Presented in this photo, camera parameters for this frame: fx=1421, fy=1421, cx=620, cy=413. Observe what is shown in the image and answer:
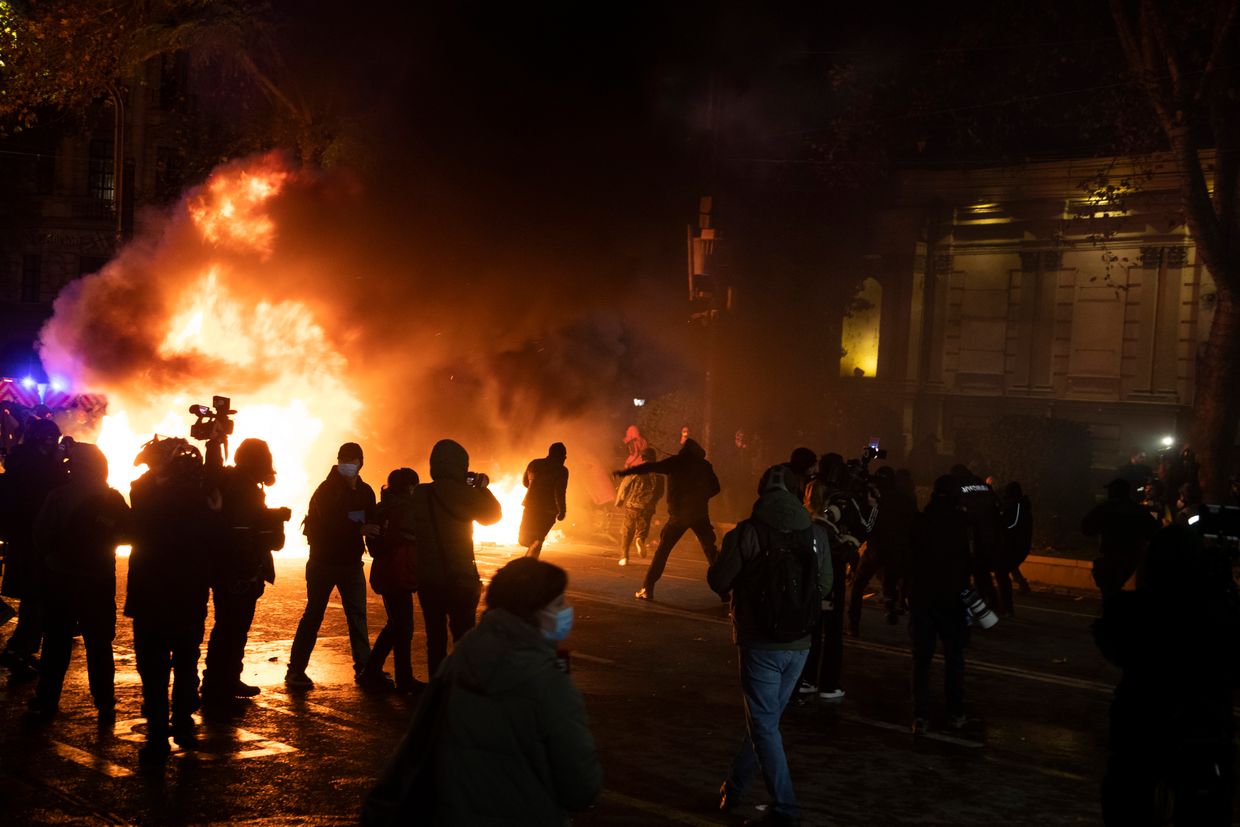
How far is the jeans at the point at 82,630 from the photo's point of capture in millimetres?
8055

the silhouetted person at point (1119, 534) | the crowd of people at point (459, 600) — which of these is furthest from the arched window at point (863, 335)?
the crowd of people at point (459, 600)

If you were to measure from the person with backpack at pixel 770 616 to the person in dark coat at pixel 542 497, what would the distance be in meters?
7.37

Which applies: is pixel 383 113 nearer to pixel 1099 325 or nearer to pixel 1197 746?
pixel 1099 325

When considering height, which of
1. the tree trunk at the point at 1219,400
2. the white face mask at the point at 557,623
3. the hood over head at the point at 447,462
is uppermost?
the tree trunk at the point at 1219,400

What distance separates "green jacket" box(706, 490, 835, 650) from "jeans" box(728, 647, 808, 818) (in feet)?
0.17

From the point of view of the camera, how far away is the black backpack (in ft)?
21.9

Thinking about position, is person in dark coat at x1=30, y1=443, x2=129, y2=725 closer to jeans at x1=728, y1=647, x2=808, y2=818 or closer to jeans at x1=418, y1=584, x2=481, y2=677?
jeans at x1=418, y1=584, x2=481, y2=677

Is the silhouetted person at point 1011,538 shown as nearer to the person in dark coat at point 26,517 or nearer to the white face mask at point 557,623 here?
the person in dark coat at point 26,517

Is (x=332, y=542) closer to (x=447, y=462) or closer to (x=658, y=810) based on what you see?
(x=447, y=462)

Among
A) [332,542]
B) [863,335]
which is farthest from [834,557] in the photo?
[863,335]

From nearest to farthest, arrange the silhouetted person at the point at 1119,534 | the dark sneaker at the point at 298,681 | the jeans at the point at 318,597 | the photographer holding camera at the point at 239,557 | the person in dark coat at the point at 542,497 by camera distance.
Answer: the photographer holding camera at the point at 239,557
the dark sneaker at the point at 298,681
the jeans at the point at 318,597
the silhouetted person at the point at 1119,534
the person in dark coat at the point at 542,497

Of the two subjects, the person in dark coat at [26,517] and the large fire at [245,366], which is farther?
the large fire at [245,366]

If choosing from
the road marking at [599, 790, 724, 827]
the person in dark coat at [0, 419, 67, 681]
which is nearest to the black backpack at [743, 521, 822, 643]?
the road marking at [599, 790, 724, 827]

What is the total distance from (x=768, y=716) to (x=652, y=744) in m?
1.76
